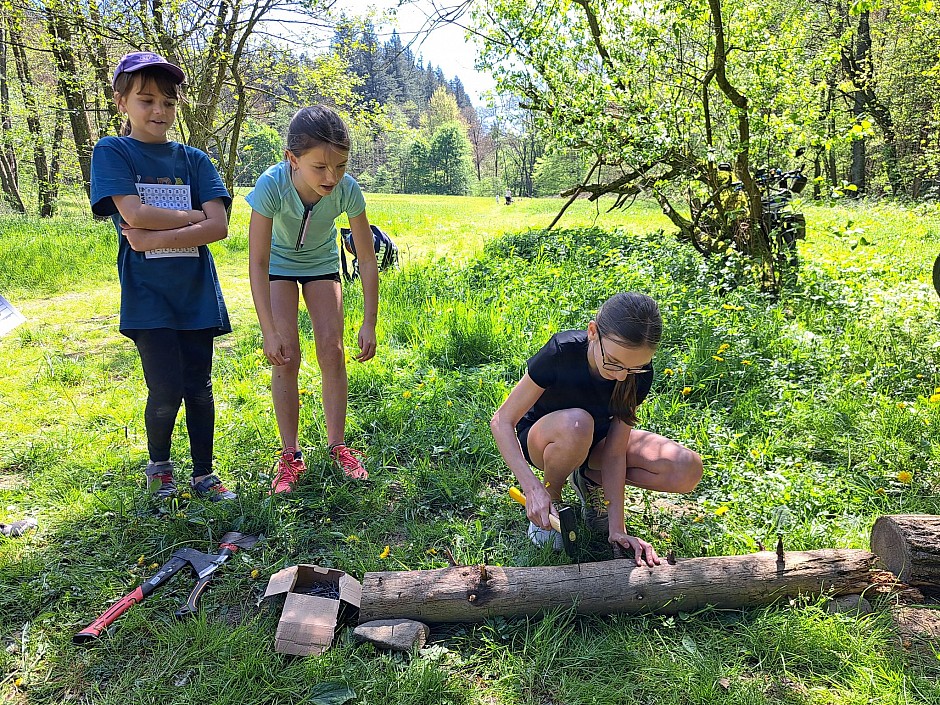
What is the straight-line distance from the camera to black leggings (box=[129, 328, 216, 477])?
288cm

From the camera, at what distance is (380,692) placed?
2049mm

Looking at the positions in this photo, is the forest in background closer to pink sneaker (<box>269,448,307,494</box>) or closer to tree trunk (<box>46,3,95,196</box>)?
tree trunk (<box>46,3,95,196</box>)

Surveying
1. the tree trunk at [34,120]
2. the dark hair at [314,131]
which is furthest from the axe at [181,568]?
the tree trunk at [34,120]

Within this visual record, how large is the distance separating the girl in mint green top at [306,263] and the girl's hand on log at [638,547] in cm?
134

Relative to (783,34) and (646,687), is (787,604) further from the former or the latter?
(783,34)

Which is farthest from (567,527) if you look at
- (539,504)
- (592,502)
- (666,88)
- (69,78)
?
(69,78)

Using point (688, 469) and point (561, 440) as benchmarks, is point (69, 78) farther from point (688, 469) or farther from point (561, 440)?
point (688, 469)

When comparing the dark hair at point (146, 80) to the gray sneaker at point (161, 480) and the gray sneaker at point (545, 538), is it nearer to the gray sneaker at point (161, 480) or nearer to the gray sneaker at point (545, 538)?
the gray sneaker at point (161, 480)

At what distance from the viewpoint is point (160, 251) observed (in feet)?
9.36

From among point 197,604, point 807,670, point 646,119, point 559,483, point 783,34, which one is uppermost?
point 783,34

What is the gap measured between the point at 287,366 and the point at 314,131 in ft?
3.72

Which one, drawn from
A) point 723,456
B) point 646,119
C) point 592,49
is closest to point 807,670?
point 723,456

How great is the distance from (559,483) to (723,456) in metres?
1.14

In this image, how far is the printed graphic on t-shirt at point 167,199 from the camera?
2.80 metres
